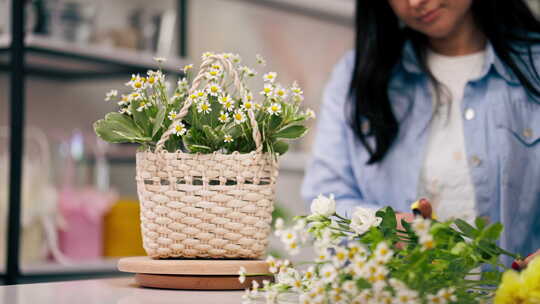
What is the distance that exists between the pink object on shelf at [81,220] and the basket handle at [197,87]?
1.36 m

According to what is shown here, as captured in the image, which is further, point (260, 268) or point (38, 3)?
point (38, 3)

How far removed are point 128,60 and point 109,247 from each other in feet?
2.08

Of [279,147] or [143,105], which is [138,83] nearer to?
[143,105]

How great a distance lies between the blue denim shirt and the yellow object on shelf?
891 millimetres

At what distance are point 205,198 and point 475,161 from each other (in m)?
0.75

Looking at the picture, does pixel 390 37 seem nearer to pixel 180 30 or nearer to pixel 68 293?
pixel 68 293

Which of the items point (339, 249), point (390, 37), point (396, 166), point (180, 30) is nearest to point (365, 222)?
point (339, 249)

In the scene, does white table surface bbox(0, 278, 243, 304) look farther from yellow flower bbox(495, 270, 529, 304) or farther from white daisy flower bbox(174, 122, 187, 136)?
yellow flower bbox(495, 270, 529, 304)

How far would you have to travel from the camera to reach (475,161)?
4.70ft

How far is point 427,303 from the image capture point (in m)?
0.58

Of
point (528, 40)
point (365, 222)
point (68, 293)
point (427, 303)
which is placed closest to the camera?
point (427, 303)

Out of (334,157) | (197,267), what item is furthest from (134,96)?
(334,157)

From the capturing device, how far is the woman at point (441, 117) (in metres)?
1.42

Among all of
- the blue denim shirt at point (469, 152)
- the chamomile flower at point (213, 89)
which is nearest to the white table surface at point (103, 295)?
the chamomile flower at point (213, 89)
